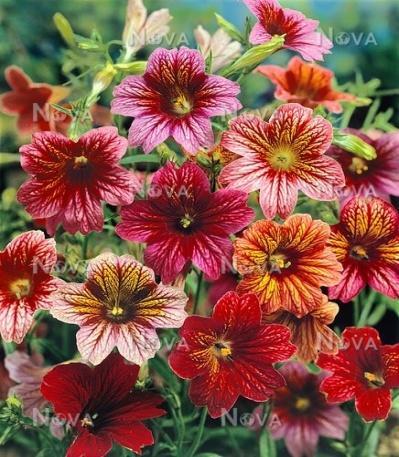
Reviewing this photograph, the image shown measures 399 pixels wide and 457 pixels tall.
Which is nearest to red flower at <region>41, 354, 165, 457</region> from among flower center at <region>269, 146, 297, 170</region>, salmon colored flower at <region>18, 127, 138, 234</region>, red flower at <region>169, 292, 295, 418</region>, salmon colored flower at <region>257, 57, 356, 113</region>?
red flower at <region>169, 292, 295, 418</region>

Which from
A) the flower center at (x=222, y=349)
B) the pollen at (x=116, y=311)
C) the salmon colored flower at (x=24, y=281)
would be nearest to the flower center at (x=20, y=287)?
the salmon colored flower at (x=24, y=281)

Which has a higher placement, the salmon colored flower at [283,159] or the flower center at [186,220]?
the salmon colored flower at [283,159]

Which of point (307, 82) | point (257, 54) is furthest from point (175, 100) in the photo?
point (307, 82)

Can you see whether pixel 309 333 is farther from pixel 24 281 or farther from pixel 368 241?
pixel 24 281

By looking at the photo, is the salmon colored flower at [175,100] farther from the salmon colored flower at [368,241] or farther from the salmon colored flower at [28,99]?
the salmon colored flower at [28,99]

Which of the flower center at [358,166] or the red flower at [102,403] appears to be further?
the flower center at [358,166]

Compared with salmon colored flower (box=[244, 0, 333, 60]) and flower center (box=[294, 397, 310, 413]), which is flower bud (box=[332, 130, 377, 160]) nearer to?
salmon colored flower (box=[244, 0, 333, 60])

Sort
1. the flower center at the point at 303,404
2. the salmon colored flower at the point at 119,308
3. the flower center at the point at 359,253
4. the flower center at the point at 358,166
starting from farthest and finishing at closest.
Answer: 1. the flower center at the point at 303,404
2. the flower center at the point at 358,166
3. the flower center at the point at 359,253
4. the salmon colored flower at the point at 119,308
